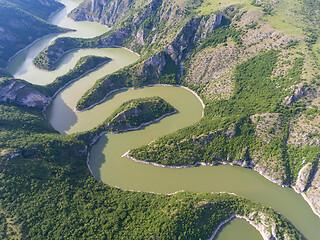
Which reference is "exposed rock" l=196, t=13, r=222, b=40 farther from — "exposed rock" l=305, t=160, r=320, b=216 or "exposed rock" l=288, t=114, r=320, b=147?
"exposed rock" l=305, t=160, r=320, b=216

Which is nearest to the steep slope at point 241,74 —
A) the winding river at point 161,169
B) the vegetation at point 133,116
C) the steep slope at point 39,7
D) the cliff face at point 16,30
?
the winding river at point 161,169

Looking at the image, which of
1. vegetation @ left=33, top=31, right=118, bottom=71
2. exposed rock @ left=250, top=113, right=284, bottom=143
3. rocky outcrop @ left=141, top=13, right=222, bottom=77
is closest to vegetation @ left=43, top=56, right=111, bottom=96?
vegetation @ left=33, top=31, right=118, bottom=71

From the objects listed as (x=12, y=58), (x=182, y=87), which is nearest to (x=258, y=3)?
(x=182, y=87)

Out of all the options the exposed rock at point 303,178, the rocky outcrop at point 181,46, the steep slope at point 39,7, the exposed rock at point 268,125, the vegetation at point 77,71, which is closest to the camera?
the exposed rock at point 303,178

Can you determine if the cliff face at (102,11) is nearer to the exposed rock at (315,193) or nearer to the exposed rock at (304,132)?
the exposed rock at (304,132)

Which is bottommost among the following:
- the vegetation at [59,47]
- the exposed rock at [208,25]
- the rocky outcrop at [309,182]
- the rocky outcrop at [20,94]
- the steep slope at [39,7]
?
the rocky outcrop at [309,182]

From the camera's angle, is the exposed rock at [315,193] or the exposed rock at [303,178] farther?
the exposed rock at [303,178]

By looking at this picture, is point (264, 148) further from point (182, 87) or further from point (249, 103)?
point (182, 87)
